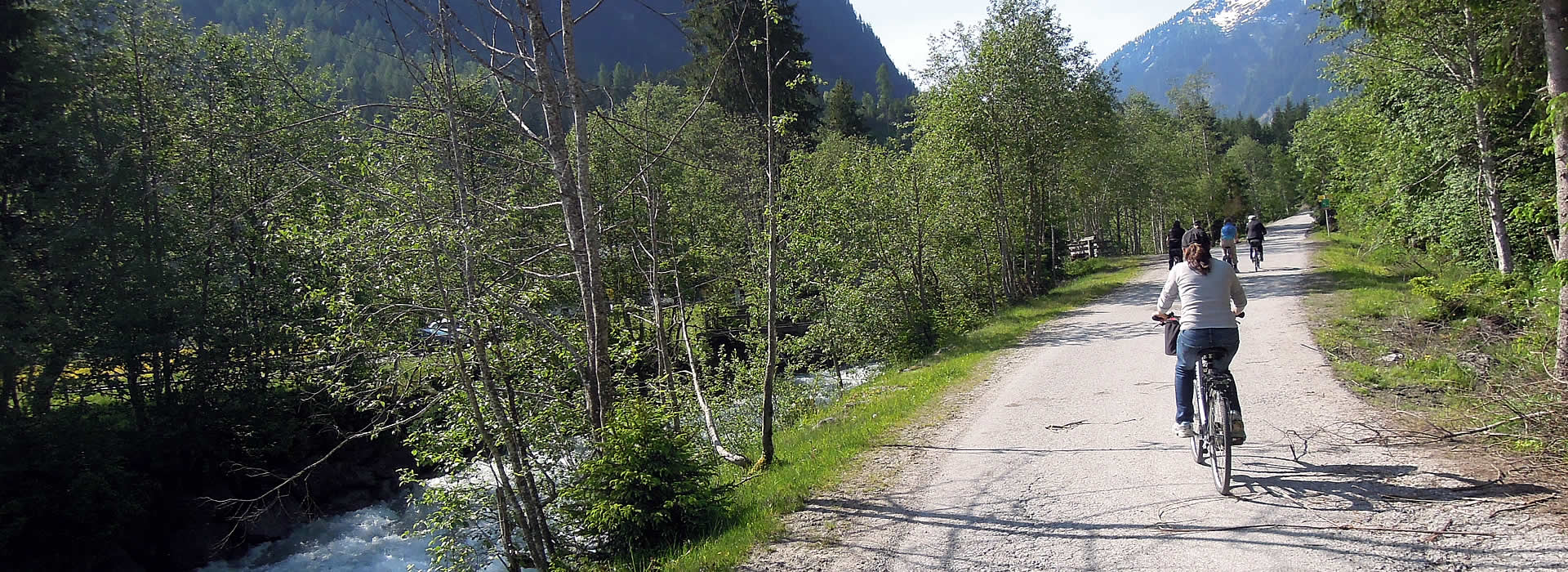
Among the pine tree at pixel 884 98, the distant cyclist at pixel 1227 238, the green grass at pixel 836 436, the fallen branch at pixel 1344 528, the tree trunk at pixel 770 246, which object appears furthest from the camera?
the pine tree at pixel 884 98

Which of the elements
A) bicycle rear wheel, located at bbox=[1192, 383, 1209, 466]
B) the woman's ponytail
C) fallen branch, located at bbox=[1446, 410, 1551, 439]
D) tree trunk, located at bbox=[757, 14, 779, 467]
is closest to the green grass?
tree trunk, located at bbox=[757, 14, 779, 467]

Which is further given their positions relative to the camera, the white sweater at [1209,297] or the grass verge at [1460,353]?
the grass verge at [1460,353]

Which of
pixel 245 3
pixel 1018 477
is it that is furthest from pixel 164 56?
pixel 245 3

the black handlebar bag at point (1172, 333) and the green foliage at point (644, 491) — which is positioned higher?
the black handlebar bag at point (1172, 333)

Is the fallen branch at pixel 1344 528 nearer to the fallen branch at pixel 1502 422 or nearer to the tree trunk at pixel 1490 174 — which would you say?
the fallen branch at pixel 1502 422

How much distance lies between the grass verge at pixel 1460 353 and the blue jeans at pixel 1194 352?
2.03m

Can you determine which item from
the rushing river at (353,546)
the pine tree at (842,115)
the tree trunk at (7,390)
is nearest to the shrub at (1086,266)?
the rushing river at (353,546)

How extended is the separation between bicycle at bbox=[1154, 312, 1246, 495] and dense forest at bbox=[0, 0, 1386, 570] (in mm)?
3575

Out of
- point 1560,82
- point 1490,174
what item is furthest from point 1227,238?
point 1560,82

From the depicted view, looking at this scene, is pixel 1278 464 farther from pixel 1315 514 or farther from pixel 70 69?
pixel 70 69

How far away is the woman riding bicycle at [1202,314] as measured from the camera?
569cm

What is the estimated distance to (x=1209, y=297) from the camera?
5.75 metres

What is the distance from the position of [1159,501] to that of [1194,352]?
1.17m

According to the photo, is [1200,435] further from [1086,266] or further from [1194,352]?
[1086,266]
